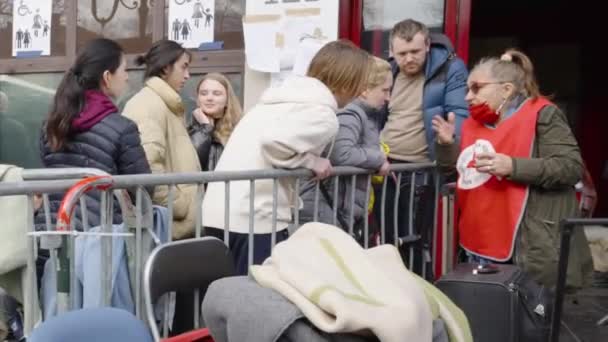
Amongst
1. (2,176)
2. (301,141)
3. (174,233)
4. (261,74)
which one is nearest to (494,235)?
(301,141)

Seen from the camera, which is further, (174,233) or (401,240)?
(401,240)

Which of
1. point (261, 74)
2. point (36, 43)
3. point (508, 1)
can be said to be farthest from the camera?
point (508, 1)

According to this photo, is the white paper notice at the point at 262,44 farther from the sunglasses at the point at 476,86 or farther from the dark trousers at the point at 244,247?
the dark trousers at the point at 244,247

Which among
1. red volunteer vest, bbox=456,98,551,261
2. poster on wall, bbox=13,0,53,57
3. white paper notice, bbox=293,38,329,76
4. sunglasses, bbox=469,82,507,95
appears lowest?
red volunteer vest, bbox=456,98,551,261

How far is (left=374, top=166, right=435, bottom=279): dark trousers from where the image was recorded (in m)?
4.59

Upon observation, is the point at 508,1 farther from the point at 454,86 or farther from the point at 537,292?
the point at 537,292

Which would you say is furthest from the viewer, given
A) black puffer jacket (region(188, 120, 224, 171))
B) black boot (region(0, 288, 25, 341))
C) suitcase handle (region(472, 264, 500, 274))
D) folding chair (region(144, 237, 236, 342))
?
black puffer jacket (region(188, 120, 224, 171))

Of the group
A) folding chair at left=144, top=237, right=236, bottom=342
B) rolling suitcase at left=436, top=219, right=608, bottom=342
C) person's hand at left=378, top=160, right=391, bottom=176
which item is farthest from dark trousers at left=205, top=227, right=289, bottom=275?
rolling suitcase at left=436, top=219, right=608, bottom=342

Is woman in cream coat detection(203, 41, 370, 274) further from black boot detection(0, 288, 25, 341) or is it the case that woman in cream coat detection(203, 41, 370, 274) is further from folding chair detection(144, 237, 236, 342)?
black boot detection(0, 288, 25, 341)

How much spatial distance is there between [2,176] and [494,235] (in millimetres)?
2299

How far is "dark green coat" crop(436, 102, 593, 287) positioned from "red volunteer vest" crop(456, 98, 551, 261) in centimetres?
5

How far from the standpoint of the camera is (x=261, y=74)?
6.36 metres

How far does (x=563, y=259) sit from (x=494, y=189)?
3.52ft

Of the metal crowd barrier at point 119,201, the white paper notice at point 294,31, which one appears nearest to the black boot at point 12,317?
the metal crowd barrier at point 119,201
